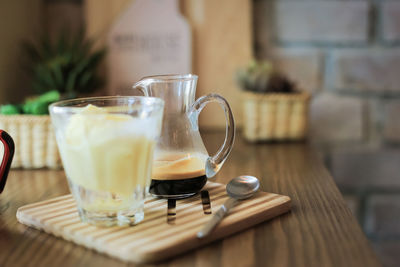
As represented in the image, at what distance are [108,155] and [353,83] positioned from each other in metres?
1.04

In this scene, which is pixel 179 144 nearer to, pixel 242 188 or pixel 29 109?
pixel 242 188

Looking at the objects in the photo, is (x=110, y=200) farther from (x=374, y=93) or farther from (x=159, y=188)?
(x=374, y=93)

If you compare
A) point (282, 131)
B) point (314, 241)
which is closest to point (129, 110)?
point (314, 241)

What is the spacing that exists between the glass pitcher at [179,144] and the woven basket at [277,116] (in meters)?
0.54

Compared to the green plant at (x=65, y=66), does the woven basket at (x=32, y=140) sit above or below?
below

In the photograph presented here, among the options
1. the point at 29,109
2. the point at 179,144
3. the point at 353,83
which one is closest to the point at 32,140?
the point at 29,109

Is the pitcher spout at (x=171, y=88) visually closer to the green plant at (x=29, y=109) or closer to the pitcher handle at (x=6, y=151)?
the pitcher handle at (x=6, y=151)

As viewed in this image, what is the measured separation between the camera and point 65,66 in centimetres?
124

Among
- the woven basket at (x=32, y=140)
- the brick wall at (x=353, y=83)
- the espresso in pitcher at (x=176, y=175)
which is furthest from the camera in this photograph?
the brick wall at (x=353, y=83)

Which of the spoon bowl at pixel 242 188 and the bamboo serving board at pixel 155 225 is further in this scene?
the spoon bowl at pixel 242 188

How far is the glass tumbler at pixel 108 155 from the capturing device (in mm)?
523

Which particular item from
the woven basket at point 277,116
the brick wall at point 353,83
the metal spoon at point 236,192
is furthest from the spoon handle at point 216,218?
the brick wall at point 353,83

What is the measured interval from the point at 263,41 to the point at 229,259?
3.33 ft

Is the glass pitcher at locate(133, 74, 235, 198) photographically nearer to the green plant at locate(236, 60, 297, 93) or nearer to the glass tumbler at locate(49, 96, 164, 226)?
the glass tumbler at locate(49, 96, 164, 226)
